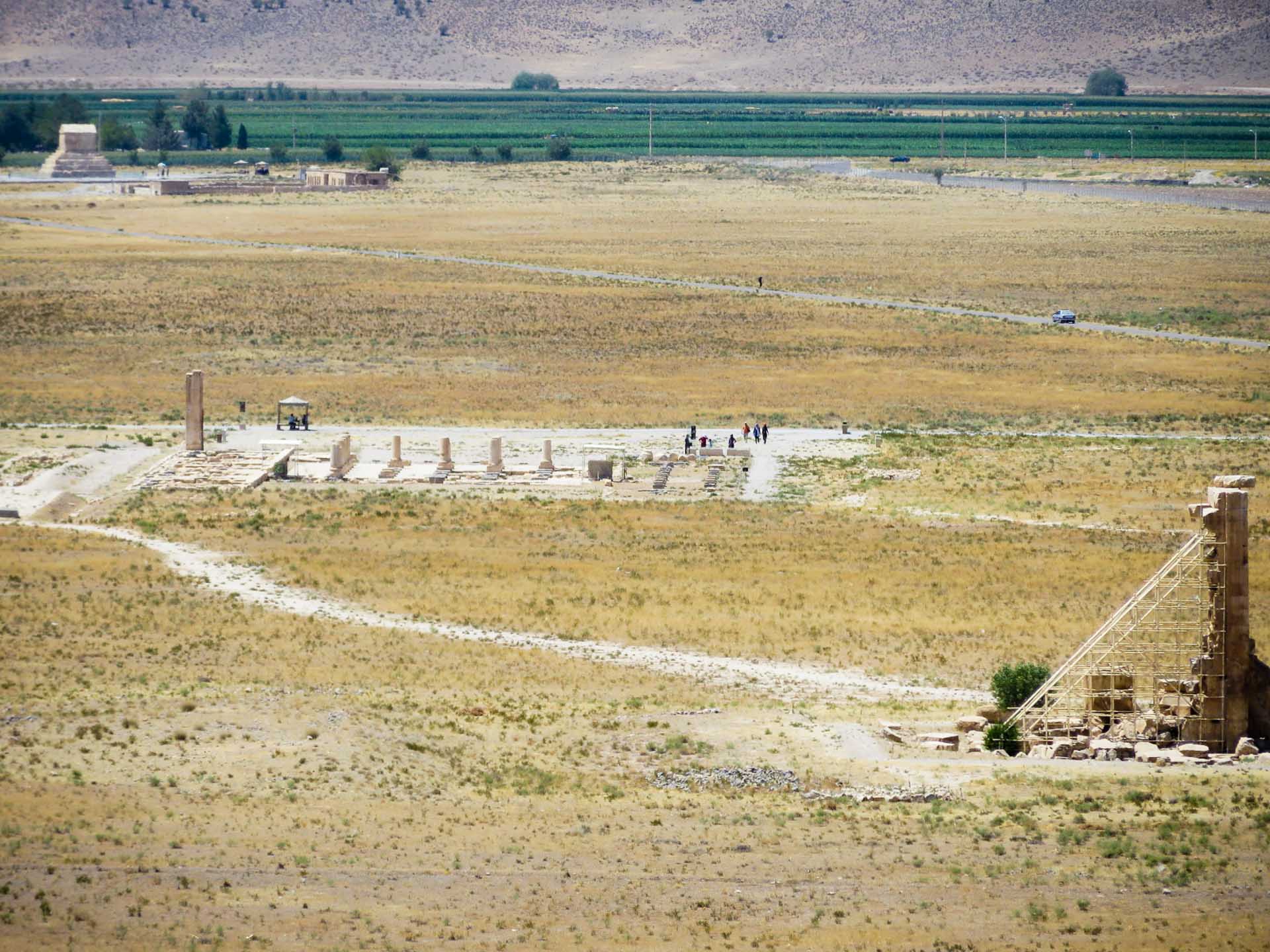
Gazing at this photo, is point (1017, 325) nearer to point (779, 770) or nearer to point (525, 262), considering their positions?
point (525, 262)

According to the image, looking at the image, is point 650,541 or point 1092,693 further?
point 650,541

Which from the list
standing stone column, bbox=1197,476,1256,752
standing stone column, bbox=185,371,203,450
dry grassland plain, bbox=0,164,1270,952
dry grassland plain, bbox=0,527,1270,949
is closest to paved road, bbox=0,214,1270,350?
dry grassland plain, bbox=0,164,1270,952

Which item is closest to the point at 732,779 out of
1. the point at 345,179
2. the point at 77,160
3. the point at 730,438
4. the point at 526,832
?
the point at 526,832

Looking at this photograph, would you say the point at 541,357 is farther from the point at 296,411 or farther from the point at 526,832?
the point at 526,832

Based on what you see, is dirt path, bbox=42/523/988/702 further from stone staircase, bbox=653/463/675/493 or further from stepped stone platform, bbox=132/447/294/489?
stone staircase, bbox=653/463/675/493

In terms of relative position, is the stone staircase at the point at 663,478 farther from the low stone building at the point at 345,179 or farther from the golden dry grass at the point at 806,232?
the low stone building at the point at 345,179

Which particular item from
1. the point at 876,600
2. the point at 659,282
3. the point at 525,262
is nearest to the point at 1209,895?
the point at 876,600

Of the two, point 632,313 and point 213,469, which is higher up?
point 632,313
